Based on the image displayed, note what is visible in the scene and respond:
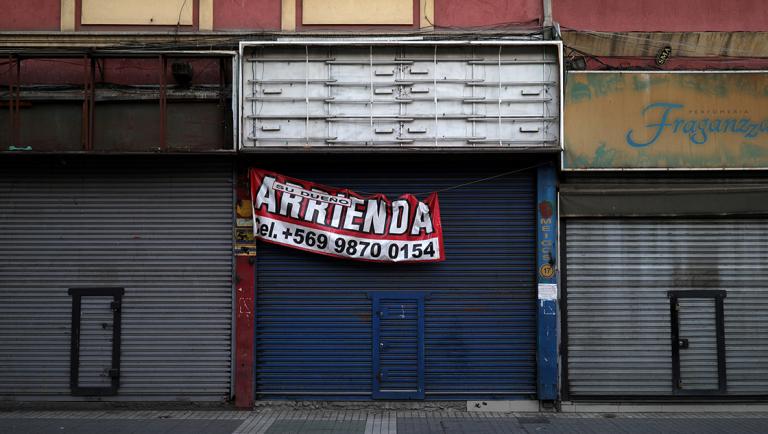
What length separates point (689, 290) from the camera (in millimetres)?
9914

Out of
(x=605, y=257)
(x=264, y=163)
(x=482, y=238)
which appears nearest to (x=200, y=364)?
(x=264, y=163)

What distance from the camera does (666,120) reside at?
32.3 feet

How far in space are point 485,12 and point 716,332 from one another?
6137 mm

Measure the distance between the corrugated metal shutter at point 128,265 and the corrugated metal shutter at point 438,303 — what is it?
0.83 m

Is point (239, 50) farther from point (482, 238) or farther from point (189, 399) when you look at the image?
point (189, 399)

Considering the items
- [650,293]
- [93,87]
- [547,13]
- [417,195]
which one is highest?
[547,13]

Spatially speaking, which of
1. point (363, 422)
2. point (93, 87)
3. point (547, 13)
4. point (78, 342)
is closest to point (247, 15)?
point (93, 87)

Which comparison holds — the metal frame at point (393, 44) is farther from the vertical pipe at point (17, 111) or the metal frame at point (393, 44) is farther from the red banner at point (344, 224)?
the vertical pipe at point (17, 111)

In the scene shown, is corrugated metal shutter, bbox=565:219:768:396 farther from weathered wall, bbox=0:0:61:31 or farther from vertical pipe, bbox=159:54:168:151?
weathered wall, bbox=0:0:61:31

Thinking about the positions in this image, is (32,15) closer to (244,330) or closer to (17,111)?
(17,111)

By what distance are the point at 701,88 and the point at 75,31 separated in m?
9.85

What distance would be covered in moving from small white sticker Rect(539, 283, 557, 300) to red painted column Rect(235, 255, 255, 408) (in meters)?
A: 4.42

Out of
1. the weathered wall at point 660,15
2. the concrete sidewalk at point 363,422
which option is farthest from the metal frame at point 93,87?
the weathered wall at point 660,15

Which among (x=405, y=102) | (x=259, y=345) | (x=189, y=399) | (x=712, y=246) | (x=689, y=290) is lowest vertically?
(x=189, y=399)
